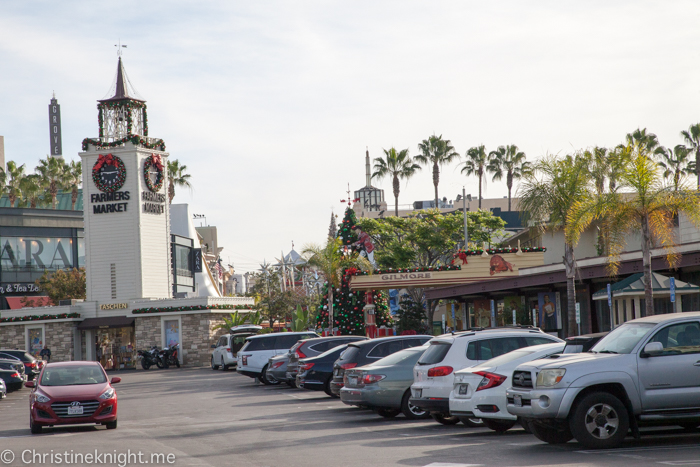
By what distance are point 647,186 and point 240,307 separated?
119 feet

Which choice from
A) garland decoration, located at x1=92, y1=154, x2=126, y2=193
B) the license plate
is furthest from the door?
garland decoration, located at x1=92, y1=154, x2=126, y2=193

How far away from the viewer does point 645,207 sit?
22000 mm

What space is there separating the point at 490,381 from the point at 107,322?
4437cm

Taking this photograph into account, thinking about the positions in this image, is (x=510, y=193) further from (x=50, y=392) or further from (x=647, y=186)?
(x=50, y=392)

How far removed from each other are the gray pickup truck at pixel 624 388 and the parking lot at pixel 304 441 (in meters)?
0.34

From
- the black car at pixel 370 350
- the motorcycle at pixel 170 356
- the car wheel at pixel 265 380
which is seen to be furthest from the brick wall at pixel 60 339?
the black car at pixel 370 350

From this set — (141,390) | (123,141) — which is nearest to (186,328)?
(123,141)

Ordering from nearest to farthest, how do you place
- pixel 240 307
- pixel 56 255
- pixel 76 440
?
pixel 76 440 < pixel 240 307 < pixel 56 255

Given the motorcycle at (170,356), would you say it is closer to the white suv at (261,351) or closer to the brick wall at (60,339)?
the brick wall at (60,339)

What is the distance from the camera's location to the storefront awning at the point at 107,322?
52750mm

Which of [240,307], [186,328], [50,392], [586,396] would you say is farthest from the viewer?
[240,307]

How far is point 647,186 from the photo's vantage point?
21.8 m

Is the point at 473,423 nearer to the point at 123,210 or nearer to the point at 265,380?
the point at 265,380

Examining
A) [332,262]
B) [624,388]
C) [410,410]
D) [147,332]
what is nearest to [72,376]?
[410,410]
